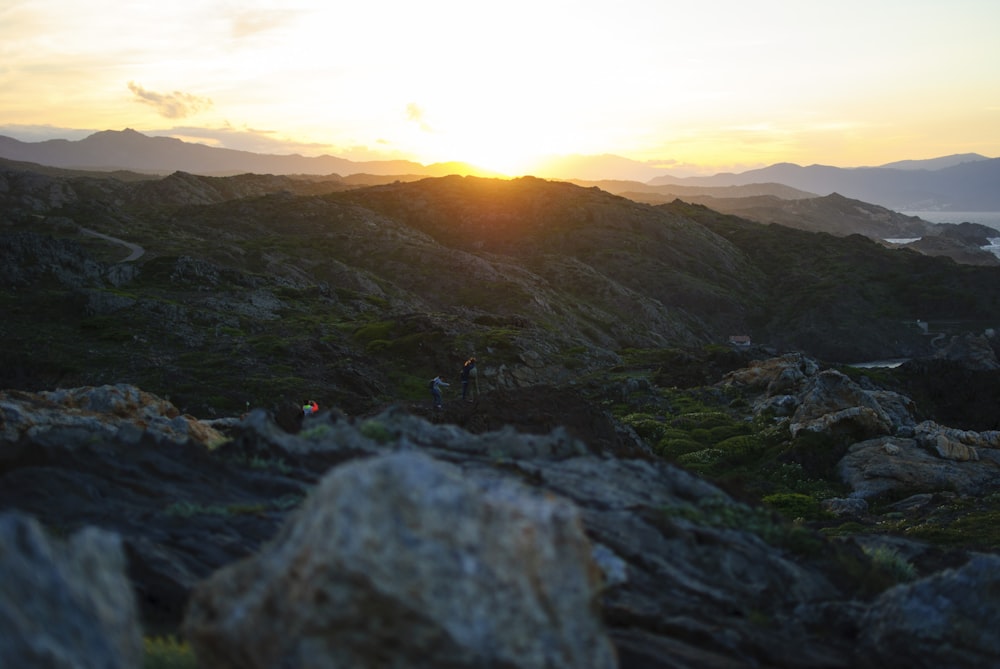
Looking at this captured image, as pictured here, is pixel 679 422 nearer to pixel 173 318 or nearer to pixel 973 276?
pixel 173 318

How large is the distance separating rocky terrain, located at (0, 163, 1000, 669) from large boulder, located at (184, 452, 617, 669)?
0.03m

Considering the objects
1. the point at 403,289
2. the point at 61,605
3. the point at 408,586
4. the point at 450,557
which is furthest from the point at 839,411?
the point at 403,289

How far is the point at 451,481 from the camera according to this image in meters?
8.28

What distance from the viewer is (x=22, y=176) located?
153 m

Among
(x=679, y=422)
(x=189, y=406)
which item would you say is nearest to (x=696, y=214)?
(x=679, y=422)

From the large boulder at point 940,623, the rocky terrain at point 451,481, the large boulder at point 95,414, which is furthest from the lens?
the large boulder at point 95,414

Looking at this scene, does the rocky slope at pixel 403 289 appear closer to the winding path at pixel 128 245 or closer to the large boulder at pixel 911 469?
the winding path at pixel 128 245

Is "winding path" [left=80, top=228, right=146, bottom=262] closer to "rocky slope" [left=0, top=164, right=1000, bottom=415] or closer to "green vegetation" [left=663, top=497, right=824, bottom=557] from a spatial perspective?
"rocky slope" [left=0, top=164, right=1000, bottom=415]

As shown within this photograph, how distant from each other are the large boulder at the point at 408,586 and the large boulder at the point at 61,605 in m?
0.95

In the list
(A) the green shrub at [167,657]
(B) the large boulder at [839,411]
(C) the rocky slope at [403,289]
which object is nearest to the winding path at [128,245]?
(C) the rocky slope at [403,289]

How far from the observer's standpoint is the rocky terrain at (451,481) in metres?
7.58

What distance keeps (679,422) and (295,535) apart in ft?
135

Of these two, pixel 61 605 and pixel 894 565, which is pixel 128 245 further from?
pixel 61 605

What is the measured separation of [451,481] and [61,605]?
13.1ft
